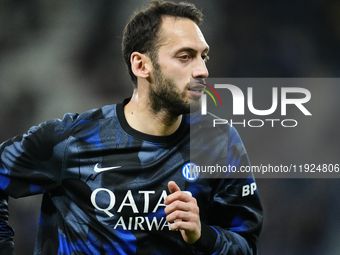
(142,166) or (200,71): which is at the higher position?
(200,71)

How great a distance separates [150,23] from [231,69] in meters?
1.04

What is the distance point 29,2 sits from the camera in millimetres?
2395

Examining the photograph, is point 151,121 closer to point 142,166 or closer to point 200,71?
point 142,166

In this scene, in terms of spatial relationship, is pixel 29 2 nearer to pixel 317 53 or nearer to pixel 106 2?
pixel 106 2

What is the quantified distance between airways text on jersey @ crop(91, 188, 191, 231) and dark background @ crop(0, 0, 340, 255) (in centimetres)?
105

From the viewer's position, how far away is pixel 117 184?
1.54 metres

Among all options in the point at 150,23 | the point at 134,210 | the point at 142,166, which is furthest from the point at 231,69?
the point at 134,210

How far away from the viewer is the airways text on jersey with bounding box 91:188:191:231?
1.50 m

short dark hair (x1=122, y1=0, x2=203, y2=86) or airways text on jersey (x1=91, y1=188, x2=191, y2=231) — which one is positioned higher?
short dark hair (x1=122, y1=0, x2=203, y2=86)

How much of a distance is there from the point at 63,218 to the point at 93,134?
0.39 m
